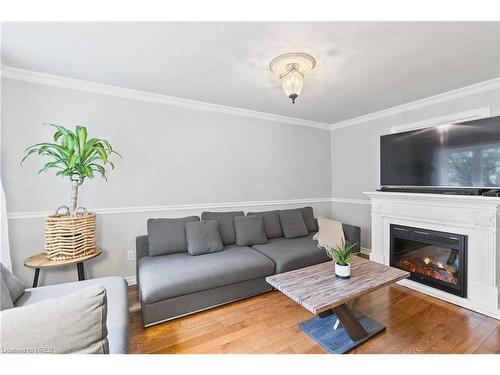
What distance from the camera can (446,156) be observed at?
2.56 metres

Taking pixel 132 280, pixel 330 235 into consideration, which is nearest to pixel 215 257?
pixel 132 280

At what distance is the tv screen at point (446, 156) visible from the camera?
228 centimetres

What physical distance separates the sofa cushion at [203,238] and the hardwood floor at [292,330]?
659 millimetres

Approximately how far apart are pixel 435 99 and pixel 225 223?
10.6ft

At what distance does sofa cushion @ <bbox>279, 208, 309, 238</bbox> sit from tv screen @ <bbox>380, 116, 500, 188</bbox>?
1.33 m

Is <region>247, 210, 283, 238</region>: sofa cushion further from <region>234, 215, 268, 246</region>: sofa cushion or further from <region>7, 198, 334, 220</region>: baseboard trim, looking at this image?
<region>7, 198, 334, 220</region>: baseboard trim

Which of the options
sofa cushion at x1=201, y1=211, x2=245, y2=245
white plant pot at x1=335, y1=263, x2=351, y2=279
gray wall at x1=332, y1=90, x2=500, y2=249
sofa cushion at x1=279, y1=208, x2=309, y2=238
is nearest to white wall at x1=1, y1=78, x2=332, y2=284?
sofa cushion at x1=201, y1=211, x2=245, y2=245

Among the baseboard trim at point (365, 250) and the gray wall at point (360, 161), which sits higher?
the gray wall at point (360, 161)

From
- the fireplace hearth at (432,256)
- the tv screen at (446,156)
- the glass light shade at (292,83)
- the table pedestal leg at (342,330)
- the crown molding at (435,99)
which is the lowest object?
the table pedestal leg at (342,330)

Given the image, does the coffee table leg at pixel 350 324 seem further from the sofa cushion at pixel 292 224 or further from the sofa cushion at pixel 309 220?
the sofa cushion at pixel 309 220

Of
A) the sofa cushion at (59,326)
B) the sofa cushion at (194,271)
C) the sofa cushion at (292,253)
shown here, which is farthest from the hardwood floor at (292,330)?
the sofa cushion at (59,326)

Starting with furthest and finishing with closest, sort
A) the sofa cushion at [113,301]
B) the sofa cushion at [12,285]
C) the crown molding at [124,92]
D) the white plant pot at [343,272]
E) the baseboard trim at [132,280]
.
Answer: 1. the baseboard trim at [132,280]
2. the crown molding at [124,92]
3. the white plant pot at [343,272]
4. the sofa cushion at [12,285]
5. the sofa cushion at [113,301]

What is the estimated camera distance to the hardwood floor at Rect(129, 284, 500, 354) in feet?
5.50
